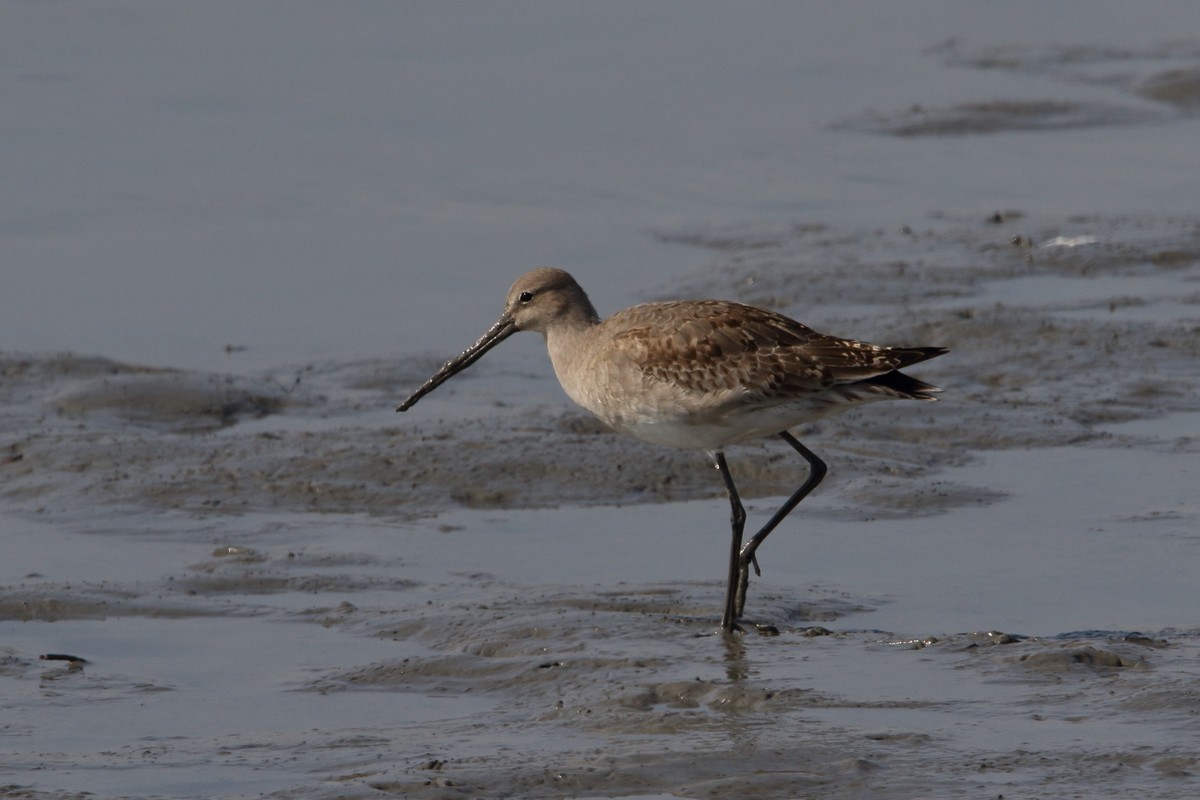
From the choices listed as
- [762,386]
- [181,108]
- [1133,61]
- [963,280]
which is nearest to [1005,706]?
[762,386]

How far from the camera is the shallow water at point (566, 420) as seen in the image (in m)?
6.09

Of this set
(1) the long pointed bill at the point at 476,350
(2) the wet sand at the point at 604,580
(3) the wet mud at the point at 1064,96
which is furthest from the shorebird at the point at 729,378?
(3) the wet mud at the point at 1064,96

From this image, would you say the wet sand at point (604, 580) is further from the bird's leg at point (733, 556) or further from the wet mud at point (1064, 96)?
the wet mud at point (1064, 96)

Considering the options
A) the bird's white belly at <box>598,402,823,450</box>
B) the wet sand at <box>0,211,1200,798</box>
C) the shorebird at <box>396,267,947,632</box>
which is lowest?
the wet sand at <box>0,211,1200,798</box>

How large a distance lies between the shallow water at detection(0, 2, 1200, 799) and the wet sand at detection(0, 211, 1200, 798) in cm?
2

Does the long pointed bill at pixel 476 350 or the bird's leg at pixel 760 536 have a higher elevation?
the long pointed bill at pixel 476 350

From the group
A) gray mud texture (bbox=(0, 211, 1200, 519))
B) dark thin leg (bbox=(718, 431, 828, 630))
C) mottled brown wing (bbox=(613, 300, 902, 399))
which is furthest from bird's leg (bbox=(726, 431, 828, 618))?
gray mud texture (bbox=(0, 211, 1200, 519))

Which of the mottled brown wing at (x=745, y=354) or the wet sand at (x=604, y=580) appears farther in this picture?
the mottled brown wing at (x=745, y=354)

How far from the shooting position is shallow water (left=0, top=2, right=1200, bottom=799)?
240 inches

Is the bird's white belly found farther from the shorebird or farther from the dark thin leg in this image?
the dark thin leg

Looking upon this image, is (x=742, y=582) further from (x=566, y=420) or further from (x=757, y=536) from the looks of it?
(x=566, y=420)

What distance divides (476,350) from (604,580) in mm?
Result: 1319

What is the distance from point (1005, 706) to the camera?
6.08m

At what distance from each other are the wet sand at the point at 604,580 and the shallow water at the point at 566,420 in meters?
0.02
